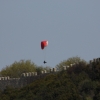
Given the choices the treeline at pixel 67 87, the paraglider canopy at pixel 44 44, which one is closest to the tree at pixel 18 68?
the paraglider canopy at pixel 44 44

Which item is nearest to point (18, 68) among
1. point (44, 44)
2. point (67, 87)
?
point (44, 44)

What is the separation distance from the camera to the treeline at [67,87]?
159 ft

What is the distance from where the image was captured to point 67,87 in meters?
49.5

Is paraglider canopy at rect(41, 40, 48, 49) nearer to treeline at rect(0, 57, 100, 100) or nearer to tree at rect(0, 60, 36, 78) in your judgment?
treeline at rect(0, 57, 100, 100)

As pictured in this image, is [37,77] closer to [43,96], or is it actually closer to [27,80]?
[27,80]

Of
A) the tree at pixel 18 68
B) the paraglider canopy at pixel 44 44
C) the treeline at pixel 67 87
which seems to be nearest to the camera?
the treeline at pixel 67 87

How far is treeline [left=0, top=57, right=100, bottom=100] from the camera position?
48.4 m

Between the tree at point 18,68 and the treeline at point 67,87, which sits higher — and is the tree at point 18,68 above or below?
above

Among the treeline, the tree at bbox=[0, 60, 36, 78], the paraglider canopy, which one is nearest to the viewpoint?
the treeline

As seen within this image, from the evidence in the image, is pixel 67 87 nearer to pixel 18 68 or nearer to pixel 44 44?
pixel 44 44

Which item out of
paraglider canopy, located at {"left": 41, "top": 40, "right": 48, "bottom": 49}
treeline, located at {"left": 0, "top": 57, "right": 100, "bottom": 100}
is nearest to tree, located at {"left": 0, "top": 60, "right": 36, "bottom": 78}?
paraglider canopy, located at {"left": 41, "top": 40, "right": 48, "bottom": 49}

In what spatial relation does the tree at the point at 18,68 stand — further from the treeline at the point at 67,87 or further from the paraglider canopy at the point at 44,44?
the treeline at the point at 67,87

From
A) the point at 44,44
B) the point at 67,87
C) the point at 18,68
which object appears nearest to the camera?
the point at 67,87

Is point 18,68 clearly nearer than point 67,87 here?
No
